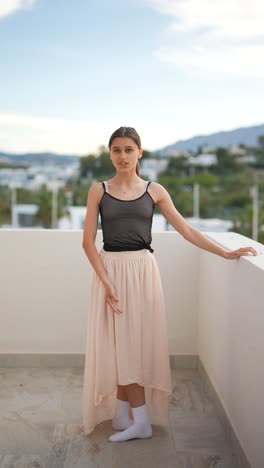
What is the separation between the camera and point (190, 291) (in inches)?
152

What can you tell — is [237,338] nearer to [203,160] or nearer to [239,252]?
[239,252]

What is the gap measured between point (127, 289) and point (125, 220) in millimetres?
313

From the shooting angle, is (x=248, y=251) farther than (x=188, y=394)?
No

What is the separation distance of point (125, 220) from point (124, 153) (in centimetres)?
29

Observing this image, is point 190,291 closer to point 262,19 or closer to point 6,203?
point 262,19

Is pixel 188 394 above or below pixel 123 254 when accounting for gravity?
below

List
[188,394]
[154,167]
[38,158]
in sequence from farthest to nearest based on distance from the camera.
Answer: [154,167] < [38,158] < [188,394]

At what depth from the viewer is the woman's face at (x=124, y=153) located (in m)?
2.62

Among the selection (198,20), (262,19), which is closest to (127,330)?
(262,19)

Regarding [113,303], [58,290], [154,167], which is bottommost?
[58,290]

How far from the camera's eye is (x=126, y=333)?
275cm

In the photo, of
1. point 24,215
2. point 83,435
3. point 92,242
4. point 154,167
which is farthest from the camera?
point 24,215

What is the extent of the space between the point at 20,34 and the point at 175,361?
43.1 m

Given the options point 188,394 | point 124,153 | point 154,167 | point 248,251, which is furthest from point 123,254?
point 154,167
